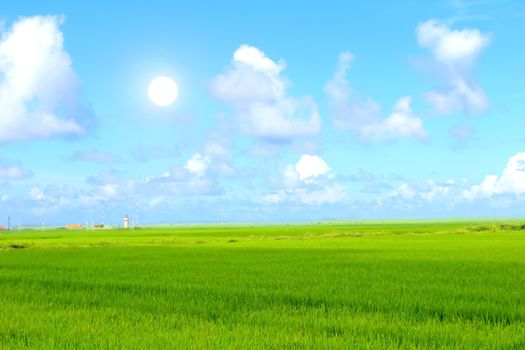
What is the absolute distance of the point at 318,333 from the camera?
21.7 ft

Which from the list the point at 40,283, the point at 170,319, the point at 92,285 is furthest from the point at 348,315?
the point at 40,283

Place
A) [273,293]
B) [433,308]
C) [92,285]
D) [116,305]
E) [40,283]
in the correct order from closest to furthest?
1. [433,308]
2. [116,305]
3. [273,293]
4. [92,285]
5. [40,283]

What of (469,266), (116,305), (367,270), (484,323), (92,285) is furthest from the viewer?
(469,266)

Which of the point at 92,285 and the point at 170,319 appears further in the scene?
the point at 92,285

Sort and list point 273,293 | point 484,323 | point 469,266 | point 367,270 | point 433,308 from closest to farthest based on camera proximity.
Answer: point 484,323 → point 433,308 → point 273,293 → point 367,270 → point 469,266

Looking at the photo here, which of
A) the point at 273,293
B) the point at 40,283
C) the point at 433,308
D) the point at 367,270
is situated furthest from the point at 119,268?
the point at 433,308

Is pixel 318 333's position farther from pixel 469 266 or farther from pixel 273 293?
pixel 469 266

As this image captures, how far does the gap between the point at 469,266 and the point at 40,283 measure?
10964mm

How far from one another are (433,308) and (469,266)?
8.35 meters

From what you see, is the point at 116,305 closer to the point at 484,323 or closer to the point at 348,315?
the point at 348,315

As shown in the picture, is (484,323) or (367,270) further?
(367,270)

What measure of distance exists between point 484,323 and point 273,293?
3.72 metres

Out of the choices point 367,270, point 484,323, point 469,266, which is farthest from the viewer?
point 469,266

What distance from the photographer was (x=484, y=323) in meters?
7.28
